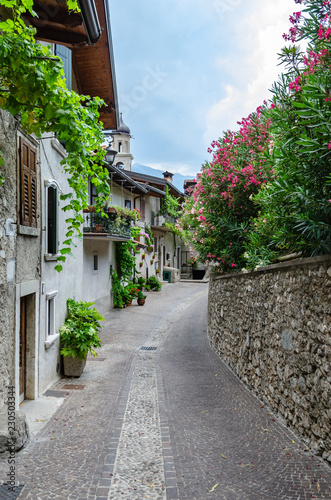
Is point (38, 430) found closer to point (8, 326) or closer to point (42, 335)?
point (8, 326)

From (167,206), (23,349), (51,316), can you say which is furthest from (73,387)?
(167,206)

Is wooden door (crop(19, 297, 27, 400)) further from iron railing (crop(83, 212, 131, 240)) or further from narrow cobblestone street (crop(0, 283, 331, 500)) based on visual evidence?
iron railing (crop(83, 212, 131, 240))

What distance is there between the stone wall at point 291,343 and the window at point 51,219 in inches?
150

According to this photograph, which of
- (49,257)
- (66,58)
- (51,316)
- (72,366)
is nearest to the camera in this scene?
(49,257)

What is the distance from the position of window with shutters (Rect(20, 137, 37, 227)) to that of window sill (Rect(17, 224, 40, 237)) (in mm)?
68

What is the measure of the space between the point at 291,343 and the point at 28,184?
179 inches

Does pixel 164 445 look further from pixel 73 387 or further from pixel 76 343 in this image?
pixel 76 343

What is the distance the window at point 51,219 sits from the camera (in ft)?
24.9

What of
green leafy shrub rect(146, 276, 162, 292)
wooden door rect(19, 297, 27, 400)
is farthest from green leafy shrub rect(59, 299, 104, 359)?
green leafy shrub rect(146, 276, 162, 292)

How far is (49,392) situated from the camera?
7.30 metres

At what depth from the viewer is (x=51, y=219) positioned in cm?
775

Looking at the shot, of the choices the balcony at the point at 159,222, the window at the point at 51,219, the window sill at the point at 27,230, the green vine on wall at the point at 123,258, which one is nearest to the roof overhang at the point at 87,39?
the window at the point at 51,219

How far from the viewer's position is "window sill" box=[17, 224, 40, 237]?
589 cm

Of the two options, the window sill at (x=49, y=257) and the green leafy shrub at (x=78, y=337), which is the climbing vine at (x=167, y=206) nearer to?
the green leafy shrub at (x=78, y=337)
